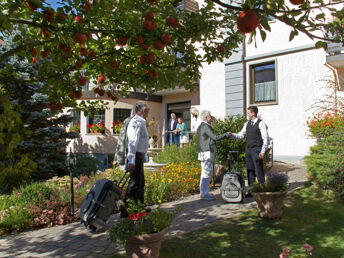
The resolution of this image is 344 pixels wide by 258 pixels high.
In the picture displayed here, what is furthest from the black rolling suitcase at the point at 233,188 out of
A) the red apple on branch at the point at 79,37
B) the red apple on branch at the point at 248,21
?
the red apple on branch at the point at 248,21

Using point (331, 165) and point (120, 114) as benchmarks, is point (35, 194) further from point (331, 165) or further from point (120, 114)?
point (120, 114)

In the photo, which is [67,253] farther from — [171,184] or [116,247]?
[171,184]

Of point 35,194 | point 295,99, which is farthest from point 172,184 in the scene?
point 295,99

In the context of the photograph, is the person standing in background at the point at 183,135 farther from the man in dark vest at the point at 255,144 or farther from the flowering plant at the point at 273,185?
the flowering plant at the point at 273,185

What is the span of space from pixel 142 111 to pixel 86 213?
1.84 m

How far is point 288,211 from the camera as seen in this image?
523cm

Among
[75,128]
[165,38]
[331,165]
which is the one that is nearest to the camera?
[165,38]

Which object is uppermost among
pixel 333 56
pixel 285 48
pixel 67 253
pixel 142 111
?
pixel 285 48

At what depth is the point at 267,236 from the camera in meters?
4.06

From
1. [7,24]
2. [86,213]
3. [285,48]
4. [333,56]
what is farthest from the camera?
[285,48]

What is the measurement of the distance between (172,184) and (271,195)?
9.57 ft

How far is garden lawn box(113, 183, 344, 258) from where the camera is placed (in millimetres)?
3561

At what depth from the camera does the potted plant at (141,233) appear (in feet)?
9.86

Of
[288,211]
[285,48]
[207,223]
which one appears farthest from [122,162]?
[285,48]
